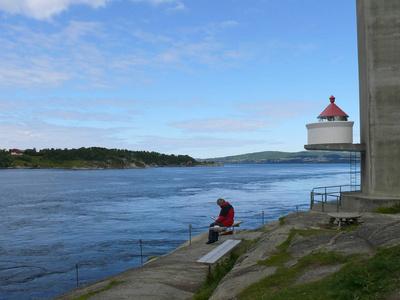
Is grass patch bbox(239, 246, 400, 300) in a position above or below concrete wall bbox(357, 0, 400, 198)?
below

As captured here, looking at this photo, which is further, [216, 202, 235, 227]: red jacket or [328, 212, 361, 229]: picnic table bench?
[216, 202, 235, 227]: red jacket

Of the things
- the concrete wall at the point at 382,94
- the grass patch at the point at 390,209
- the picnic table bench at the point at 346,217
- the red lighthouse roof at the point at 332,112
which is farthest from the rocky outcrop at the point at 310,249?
the red lighthouse roof at the point at 332,112

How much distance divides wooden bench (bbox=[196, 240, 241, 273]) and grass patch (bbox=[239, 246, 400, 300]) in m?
2.73

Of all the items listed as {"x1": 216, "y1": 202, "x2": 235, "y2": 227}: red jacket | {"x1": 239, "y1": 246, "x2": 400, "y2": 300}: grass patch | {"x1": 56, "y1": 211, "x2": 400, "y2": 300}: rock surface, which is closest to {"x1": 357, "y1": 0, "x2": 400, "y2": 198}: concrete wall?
{"x1": 216, "y1": 202, "x2": 235, "y2": 227}: red jacket

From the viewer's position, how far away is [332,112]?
2242cm

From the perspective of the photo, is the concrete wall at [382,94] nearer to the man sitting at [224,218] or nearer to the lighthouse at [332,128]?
Result: the lighthouse at [332,128]

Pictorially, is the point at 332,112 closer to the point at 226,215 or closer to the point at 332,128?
the point at 332,128

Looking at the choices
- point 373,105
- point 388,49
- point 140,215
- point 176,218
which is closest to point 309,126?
point 373,105

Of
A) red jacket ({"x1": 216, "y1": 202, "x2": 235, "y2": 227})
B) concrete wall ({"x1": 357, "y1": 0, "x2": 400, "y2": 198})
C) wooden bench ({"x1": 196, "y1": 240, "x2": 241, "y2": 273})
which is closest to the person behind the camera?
wooden bench ({"x1": 196, "y1": 240, "x2": 241, "y2": 273})

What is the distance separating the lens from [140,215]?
135 feet

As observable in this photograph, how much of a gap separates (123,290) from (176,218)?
2927cm

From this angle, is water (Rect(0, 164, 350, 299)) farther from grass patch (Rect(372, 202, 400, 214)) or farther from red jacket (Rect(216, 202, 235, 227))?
grass patch (Rect(372, 202, 400, 214))

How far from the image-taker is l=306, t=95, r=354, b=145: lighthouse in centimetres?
2206

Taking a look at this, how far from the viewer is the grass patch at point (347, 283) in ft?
18.6
